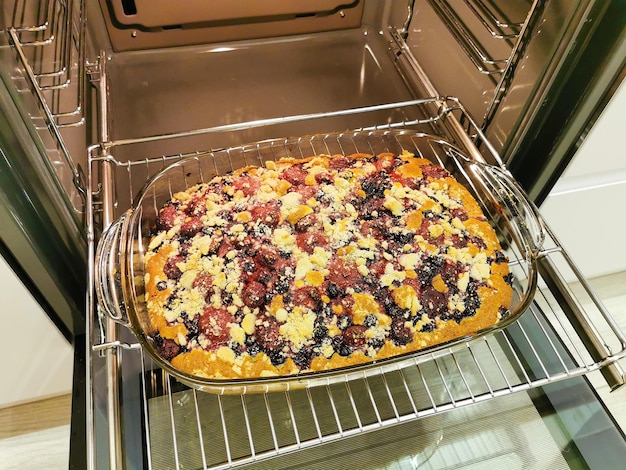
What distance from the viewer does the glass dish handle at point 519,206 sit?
78 centimetres

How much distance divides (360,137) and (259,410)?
54 cm

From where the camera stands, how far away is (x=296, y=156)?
100 cm

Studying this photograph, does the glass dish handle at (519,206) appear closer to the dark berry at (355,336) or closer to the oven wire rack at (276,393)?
the oven wire rack at (276,393)

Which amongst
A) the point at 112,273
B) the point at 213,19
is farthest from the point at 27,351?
the point at 213,19

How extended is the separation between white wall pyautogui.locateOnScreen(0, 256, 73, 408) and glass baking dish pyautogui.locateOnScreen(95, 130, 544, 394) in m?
0.18

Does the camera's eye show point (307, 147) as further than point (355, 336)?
Yes

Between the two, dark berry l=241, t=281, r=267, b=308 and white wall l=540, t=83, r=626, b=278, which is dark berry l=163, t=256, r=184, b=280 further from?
white wall l=540, t=83, r=626, b=278

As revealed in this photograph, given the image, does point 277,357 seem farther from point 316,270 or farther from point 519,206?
point 519,206

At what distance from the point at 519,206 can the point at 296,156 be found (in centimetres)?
41

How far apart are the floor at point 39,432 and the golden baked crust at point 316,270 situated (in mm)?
546

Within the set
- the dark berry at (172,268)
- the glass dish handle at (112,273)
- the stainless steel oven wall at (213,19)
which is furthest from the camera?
the stainless steel oven wall at (213,19)

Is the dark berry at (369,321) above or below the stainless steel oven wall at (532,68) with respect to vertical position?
below

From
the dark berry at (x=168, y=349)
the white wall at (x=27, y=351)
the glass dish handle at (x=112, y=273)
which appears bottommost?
the dark berry at (x=168, y=349)

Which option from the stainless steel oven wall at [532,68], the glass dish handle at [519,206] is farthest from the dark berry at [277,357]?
the stainless steel oven wall at [532,68]
